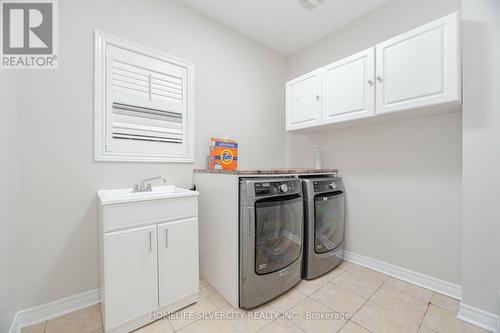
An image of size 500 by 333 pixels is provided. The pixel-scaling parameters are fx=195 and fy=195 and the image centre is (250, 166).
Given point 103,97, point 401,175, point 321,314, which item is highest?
point 103,97

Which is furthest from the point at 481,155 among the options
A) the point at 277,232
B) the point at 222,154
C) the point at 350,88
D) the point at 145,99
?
the point at 145,99

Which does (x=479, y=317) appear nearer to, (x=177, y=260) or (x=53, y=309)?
(x=177, y=260)

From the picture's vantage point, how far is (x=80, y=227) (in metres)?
1.50

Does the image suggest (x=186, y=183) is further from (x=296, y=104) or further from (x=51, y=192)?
(x=296, y=104)

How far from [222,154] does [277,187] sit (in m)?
0.82

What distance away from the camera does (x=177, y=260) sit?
144cm

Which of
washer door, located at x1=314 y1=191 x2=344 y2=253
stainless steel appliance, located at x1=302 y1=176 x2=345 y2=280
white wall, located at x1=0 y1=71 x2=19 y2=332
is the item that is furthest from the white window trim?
washer door, located at x1=314 y1=191 x2=344 y2=253

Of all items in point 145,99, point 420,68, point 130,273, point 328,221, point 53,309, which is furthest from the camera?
point 328,221

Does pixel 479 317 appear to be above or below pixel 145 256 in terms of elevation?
below

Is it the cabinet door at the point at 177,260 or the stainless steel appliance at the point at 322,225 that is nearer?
the cabinet door at the point at 177,260

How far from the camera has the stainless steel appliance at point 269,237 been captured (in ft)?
4.70

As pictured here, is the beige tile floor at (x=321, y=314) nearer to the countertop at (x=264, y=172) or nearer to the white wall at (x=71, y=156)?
the white wall at (x=71, y=156)

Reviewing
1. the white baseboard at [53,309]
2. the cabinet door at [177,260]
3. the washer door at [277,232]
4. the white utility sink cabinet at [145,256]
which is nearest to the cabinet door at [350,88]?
the washer door at [277,232]

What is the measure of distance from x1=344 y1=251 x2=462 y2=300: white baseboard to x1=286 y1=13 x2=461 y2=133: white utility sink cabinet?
4.79 feet
